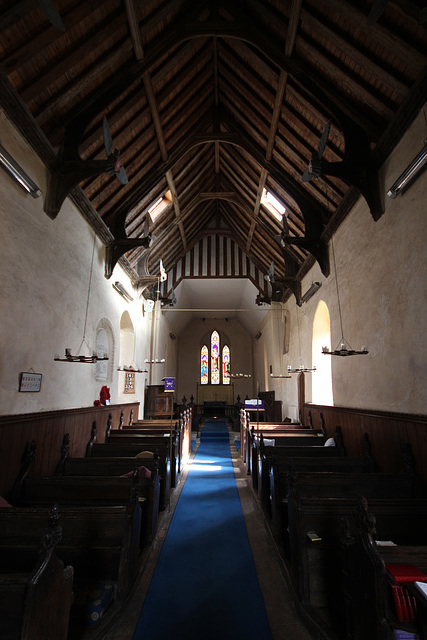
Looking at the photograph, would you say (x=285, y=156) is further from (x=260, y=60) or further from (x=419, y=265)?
(x=419, y=265)

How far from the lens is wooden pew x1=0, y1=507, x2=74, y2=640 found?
1.61 meters

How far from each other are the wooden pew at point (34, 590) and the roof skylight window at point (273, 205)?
7.88 meters

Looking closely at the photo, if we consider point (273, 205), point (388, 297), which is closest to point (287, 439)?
point (388, 297)

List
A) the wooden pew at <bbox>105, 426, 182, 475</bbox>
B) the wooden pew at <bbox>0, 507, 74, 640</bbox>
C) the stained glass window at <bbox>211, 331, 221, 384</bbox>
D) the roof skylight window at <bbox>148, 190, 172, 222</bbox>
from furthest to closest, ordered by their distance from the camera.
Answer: the stained glass window at <bbox>211, 331, 221, 384</bbox>, the roof skylight window at <bbox>148, 190, 172, 222</bbox>, the wooden pew at <bbox>105, 426, 182, 475</bbox>, the wooden pew at <bbox>0, 507, 74, 640</bbox>

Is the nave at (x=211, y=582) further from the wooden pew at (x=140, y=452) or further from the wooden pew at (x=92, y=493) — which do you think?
the wooden pew at (x=140, y=452)

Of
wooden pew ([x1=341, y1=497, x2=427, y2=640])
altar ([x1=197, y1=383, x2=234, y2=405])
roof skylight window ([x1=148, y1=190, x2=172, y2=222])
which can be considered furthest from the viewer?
altar ([x1=197, y1=383, x2=234, y2=405])

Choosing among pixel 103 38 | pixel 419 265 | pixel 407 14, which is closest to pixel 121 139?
pixel 103 38

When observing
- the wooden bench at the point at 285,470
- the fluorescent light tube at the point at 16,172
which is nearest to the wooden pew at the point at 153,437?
the wooden bench at the point at 285,470

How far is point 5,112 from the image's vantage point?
391 centimetres

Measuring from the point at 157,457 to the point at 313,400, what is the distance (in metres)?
4.81

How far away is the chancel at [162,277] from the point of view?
2.41 meters

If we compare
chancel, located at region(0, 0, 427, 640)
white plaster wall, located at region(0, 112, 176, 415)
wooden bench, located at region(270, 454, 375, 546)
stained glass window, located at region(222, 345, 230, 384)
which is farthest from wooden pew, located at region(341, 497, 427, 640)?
stained glass window, located at region(222, 345, 230, 384)

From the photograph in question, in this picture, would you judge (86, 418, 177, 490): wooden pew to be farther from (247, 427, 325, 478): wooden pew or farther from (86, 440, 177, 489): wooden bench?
(247, 427, 325, 478): wooden pew

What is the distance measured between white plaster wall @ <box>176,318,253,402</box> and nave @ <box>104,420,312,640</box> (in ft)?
48.5
